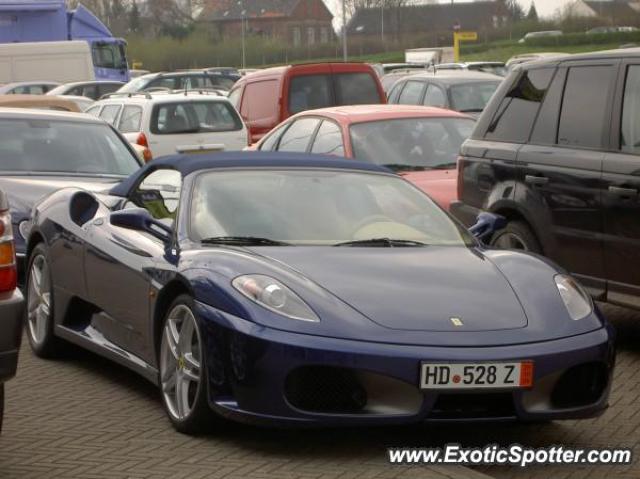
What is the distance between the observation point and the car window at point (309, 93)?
21.0 meters

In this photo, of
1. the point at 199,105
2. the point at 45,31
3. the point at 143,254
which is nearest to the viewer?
the point at 143,254

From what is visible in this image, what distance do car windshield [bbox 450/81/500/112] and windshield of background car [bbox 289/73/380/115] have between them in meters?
1.21

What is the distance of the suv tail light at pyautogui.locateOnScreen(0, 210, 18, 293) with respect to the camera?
5.80 meters

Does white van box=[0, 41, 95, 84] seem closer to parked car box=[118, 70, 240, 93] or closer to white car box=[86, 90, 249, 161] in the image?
parked car box=[118, 70, 240, 93]

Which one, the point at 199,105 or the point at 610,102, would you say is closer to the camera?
the point at 610,102

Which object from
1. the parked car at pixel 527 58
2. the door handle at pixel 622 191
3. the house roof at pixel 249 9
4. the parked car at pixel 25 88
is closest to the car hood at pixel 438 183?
the parked car at pixel 527 58

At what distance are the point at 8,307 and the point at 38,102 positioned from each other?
11892 mm

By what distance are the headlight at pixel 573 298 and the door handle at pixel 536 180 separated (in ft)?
8.50

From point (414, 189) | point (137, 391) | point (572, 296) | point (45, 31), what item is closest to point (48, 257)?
point (137, 391)

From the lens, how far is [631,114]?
9.00 metres

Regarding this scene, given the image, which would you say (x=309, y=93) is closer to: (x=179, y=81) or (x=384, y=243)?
(x=384, y=243)

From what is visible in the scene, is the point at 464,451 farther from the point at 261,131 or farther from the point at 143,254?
the point at 261,131

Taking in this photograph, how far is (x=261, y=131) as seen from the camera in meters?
21.7

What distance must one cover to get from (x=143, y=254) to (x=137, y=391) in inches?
35.5
